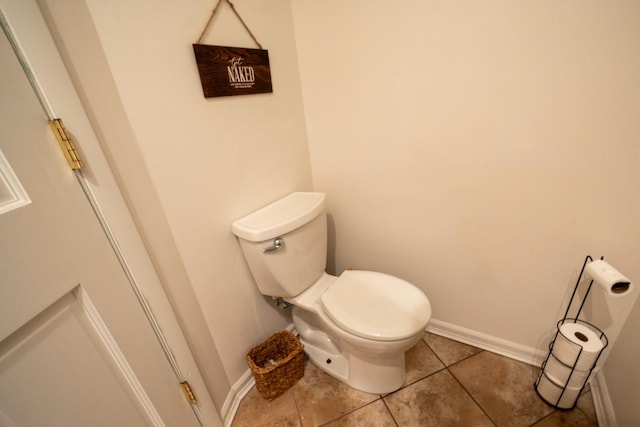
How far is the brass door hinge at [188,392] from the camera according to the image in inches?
33.0

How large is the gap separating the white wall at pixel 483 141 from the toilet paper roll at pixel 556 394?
6.7 inches

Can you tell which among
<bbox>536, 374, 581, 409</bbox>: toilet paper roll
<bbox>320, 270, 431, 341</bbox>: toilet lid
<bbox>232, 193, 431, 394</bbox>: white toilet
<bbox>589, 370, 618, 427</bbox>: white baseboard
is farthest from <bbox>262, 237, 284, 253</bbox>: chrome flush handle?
<bbox>589, 370, 618, 427</bbox>: white baseboard

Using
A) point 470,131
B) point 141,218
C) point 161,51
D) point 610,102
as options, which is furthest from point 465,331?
point 161,51

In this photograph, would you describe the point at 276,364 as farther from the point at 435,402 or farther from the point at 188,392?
the point at 435,402

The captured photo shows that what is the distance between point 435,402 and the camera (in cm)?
112

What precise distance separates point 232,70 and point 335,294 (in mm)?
939

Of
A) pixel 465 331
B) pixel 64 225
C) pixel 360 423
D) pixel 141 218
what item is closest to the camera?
pixel 64 225

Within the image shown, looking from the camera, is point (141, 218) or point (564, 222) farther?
point (564, 222)

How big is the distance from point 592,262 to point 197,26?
1.50 meters

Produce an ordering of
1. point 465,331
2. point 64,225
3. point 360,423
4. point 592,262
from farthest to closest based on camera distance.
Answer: point 465,331, point 360,423, point 592,262, point 64,225

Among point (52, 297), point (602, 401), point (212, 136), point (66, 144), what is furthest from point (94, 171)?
point (602, 401)

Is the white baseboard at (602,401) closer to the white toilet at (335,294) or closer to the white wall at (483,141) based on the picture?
the white wall at (483,141)

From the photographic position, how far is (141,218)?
725 millimetres

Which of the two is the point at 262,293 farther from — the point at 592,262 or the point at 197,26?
the point at 592,262
